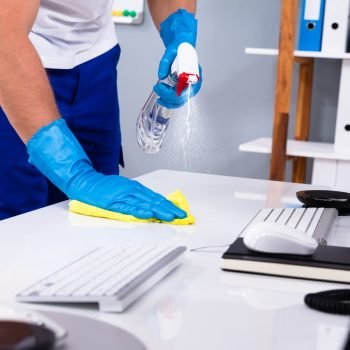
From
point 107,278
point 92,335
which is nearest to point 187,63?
point 107,278

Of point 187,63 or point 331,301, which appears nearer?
point 331,301

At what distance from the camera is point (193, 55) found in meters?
1.11

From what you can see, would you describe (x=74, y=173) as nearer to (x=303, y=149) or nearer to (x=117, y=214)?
(x=117, y=214)

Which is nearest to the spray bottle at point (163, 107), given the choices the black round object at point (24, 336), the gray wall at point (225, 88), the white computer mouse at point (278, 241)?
the white computer mouse at point (278, 241)

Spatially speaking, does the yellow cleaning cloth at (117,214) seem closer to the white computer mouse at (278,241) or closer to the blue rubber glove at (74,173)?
the blue rubber glove at (74,173)

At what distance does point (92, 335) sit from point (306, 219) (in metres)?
0.53

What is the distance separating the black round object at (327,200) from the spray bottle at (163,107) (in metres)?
0.29

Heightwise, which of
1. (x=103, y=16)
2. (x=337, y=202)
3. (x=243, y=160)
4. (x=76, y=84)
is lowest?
(x=243, y=160)

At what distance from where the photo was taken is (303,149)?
2.38 metres

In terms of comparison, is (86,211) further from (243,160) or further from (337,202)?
(243,160)


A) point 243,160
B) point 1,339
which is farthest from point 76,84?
point 243,160

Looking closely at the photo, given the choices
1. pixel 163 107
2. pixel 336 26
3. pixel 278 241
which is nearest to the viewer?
pixel 278 241

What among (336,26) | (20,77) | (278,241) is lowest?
(278,241)

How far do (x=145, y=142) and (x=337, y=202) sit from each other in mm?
708
